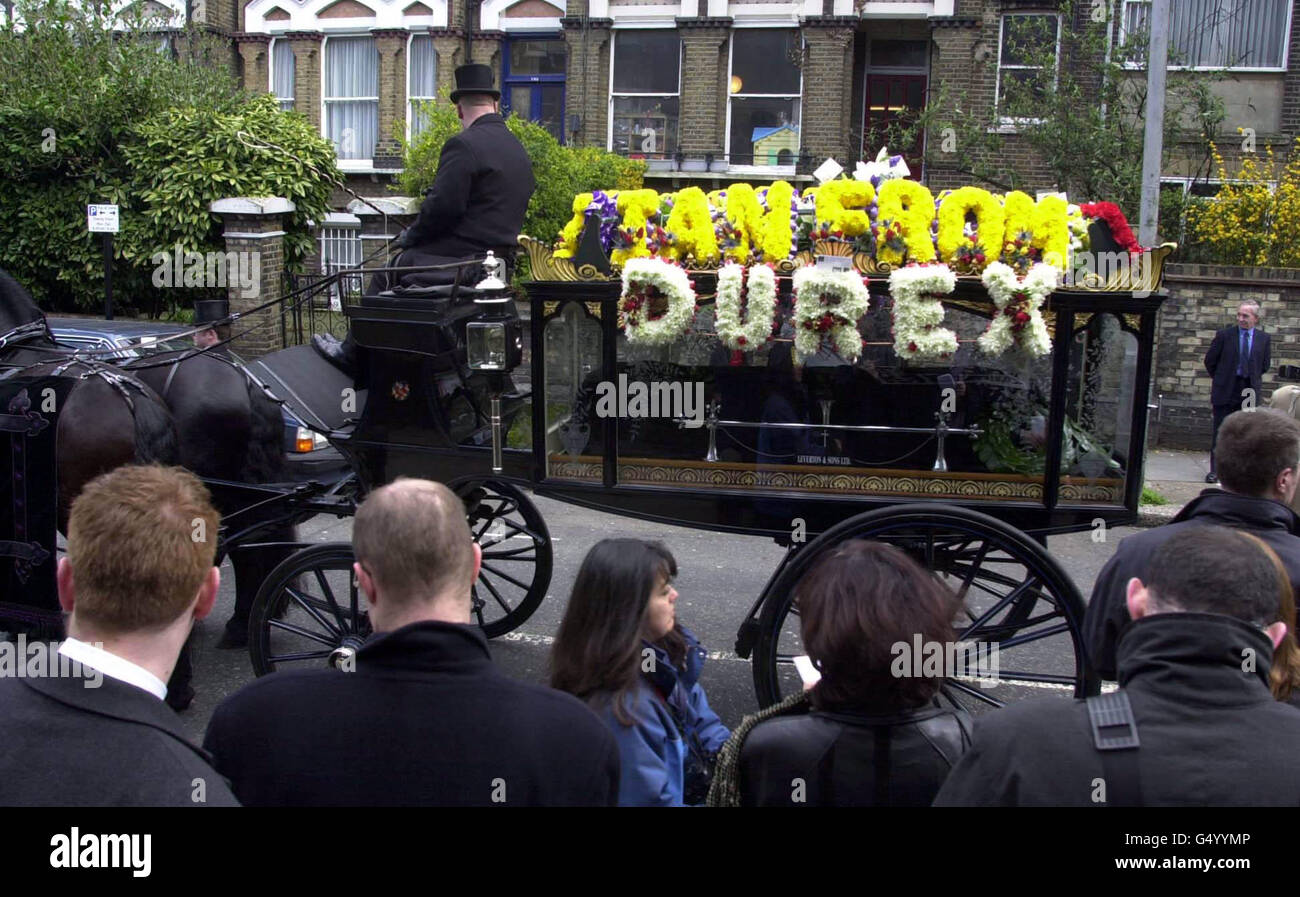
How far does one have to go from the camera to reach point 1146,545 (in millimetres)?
3377

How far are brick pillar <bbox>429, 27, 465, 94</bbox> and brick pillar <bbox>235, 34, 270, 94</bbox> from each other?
10.3 feet

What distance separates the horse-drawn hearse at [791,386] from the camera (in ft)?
15.1

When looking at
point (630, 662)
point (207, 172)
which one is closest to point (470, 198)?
point (630, 662)

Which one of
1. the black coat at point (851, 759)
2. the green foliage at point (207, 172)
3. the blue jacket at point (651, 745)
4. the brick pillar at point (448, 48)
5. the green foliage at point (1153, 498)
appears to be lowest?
the green foliage at point (1153, 498)

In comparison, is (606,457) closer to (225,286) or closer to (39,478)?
(39,478)

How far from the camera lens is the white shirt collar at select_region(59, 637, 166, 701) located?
6.76ft

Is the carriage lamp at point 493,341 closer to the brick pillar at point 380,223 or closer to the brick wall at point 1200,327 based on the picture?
the brick wall at point 1200,327

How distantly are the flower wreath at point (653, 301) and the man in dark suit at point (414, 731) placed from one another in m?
2.67

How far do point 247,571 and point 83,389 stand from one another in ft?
4.41

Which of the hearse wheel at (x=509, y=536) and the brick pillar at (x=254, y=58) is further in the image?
the brick pillar at (x=254, y=58)

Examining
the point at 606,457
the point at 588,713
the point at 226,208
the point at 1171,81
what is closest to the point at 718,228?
the point at 606,457

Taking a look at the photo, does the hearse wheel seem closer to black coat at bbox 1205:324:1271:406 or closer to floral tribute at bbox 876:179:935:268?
floral tribute at bbox 876:179:935:268

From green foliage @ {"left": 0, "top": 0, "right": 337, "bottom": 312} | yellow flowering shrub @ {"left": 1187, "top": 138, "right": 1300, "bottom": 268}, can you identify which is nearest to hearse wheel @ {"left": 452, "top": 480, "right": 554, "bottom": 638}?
green foliage @ {"left": 0, "top": 0, "right": 337, "bottom": 312}

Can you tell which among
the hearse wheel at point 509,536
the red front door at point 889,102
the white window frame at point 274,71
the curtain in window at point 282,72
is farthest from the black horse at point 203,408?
the curtain in window at point 282,72
